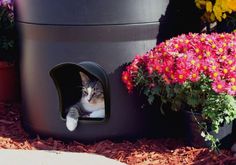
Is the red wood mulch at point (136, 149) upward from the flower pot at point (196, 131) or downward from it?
downward

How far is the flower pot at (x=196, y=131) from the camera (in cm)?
284

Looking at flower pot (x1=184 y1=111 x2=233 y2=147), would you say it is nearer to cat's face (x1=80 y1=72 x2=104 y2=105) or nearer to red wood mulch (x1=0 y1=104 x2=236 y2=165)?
red wood mulch (x1=0 y1=104 x2=236 y2=165)

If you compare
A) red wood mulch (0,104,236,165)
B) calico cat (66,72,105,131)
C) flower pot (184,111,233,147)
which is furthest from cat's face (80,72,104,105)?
flower pot (184,111,233,147)

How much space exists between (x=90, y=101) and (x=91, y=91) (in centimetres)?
8

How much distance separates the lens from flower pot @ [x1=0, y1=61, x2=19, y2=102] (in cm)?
399

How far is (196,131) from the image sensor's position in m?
2.90

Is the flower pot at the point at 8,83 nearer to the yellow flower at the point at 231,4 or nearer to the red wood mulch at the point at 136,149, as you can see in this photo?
the red wood mulch at the point at 136,149

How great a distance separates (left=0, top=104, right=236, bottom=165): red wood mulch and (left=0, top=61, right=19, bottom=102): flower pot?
1.82 feet

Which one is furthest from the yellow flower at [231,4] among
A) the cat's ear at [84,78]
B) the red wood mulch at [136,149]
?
the cat's ear at [84,78]

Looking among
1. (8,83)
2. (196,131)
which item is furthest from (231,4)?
(8,83)

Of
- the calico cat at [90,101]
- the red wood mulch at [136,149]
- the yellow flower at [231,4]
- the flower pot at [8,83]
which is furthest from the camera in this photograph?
the flower pot at [8,83]

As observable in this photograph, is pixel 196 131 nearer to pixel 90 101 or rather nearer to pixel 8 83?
pixel 90 101

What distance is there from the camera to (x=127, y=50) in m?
3.09

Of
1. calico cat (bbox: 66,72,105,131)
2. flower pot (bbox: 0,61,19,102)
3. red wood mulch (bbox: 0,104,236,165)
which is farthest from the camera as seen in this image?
flower pot (bbox: 0,61,19,102)
